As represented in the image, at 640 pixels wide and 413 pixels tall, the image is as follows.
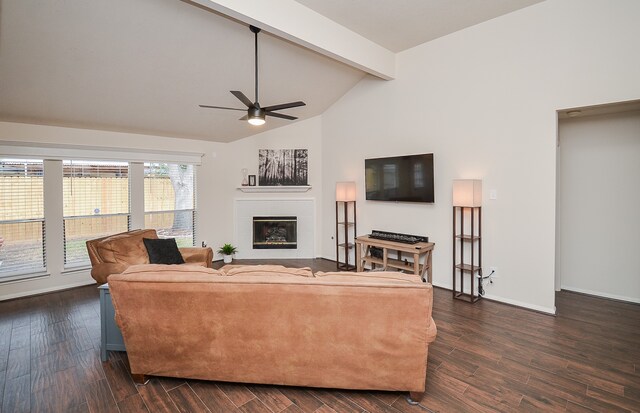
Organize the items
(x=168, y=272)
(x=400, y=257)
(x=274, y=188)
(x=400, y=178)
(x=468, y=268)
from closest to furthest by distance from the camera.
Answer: (x=168, y=272) → (x=468, y=268) → (x=400, y=178) → (x=400, y=257) → (x=274, y=188)

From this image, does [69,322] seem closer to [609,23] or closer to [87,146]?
[87,146]

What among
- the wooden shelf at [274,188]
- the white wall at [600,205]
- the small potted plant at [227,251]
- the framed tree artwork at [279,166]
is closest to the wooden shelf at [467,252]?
the white wall at [600,205]

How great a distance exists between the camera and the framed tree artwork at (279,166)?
6.14 metres

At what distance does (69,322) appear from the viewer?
3361 millimetres

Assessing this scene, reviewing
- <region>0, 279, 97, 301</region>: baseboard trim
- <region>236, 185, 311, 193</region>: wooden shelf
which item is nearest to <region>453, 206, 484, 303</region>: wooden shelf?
<region>236, 185, 311, 193</region>: wooden shelf

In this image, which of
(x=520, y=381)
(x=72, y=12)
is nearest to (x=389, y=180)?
(x=520, y=381)

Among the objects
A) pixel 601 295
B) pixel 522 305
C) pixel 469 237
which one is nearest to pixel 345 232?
pixel 469 237

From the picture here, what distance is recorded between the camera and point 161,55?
3227 millimetres

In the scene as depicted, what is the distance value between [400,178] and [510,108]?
1.64 m

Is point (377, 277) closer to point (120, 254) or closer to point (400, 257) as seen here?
point (400, 257)

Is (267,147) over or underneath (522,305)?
over

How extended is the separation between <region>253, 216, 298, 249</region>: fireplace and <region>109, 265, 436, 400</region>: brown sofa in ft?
13.0

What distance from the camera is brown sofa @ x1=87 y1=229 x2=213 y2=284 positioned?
3574 millimetres

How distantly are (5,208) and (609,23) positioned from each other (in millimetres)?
7211
